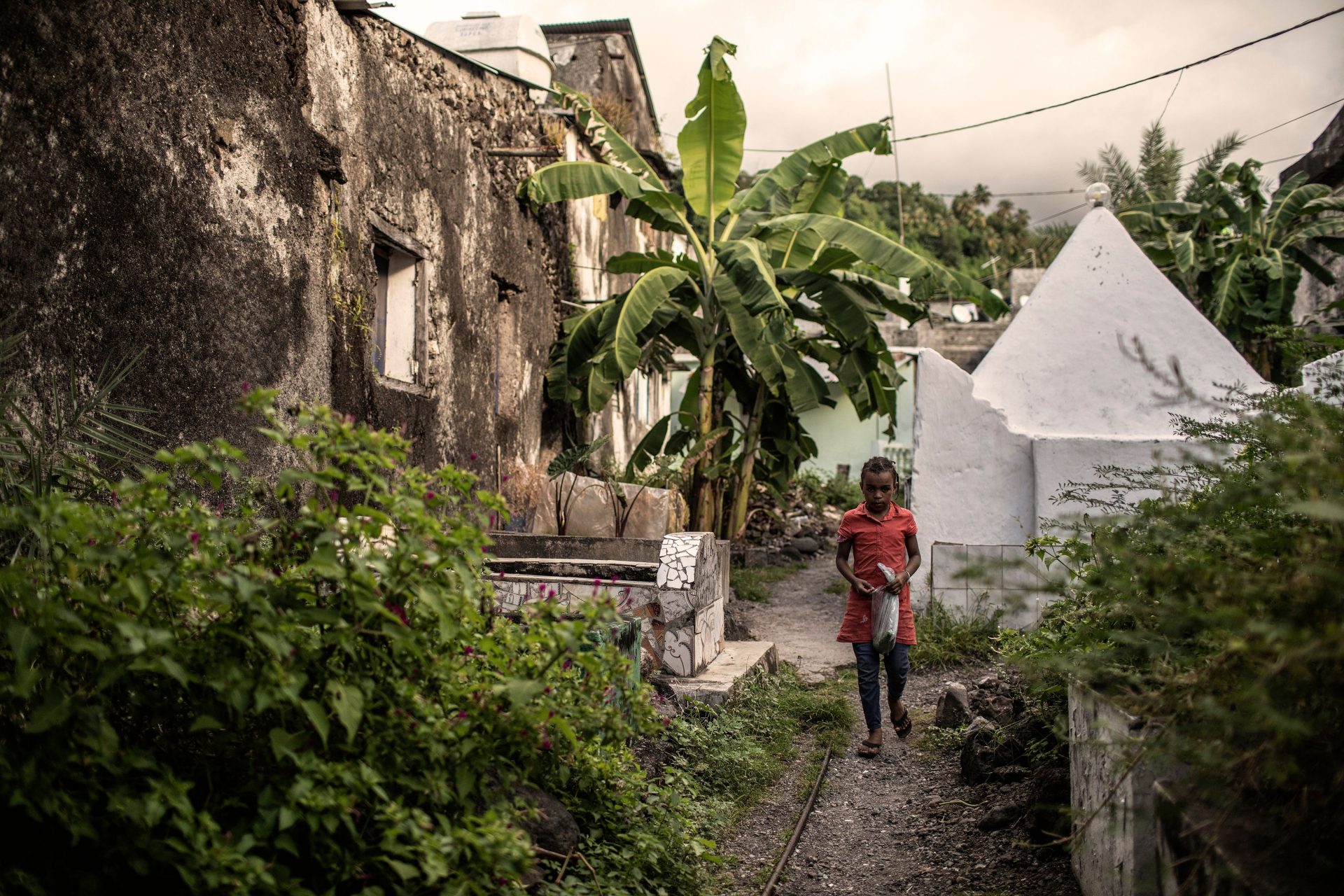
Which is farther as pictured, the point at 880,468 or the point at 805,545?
the point at 805,545

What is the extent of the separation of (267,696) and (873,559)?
4.31 metres

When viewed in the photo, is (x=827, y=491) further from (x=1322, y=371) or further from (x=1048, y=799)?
(x=1048, y=799)

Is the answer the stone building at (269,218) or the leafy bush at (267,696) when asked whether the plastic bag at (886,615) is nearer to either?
the leafy bush at (267,696)

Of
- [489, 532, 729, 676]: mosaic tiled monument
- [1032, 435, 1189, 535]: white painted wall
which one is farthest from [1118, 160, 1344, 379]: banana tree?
[489, 532, 729, 676]: mosaic tiled monument

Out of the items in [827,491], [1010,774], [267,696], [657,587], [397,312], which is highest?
[397,312]

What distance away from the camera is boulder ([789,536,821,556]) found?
15.8 m

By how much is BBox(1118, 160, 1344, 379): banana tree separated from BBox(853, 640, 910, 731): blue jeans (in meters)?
9.52

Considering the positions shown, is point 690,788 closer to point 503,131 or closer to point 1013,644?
point 1013,644

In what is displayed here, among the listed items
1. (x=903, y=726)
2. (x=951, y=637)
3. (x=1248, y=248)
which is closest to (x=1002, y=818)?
(x=903, y=726)

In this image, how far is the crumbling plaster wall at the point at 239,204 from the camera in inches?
171

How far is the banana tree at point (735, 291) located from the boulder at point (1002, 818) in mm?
5630

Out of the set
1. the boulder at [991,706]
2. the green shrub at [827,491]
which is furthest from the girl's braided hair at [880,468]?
the green shrub at [827,491]

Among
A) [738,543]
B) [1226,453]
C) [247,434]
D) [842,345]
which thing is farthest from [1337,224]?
[247,434]

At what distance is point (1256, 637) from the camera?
86.9 inches
